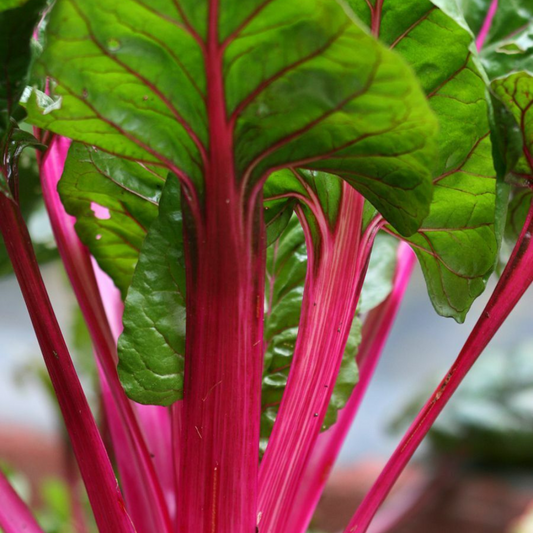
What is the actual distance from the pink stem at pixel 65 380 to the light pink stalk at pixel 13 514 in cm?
8

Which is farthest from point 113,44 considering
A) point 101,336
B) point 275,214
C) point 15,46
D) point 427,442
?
point 427,442

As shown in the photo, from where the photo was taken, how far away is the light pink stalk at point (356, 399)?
2.11 feet

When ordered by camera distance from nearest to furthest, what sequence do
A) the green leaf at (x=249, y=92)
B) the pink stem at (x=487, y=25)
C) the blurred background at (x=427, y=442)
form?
the green leaf at (x=249, y=92)
the pink stem at (x=487, y=25)
the blurred background at (x=427, y=442)

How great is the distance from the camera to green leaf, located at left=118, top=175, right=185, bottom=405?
489 millimetres

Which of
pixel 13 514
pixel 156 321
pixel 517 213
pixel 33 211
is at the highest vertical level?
pixel 33 211

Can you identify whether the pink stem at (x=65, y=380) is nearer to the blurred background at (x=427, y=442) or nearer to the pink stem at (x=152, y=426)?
the pink stem at (x=152, y=426)

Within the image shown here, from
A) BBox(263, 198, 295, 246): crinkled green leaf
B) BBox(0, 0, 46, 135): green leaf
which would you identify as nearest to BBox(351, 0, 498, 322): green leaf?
BBox(263, 198, 295, 246): crinkled green leaf

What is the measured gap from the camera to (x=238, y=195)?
424 mm

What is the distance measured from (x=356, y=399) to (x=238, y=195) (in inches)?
13.8

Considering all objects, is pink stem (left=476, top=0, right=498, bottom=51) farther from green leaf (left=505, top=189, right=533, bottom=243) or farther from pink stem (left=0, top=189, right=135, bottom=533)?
pink stem (left=0, top=189, right=135, bottom=533)

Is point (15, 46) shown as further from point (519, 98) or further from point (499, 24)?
point (499, 24)

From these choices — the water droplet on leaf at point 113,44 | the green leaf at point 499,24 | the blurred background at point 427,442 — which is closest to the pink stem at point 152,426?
the water droplet on leaf at point 113,44

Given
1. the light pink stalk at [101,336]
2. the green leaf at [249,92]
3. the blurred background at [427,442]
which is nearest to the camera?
the green leaf at [249,92]

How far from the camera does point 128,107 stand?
1.30 ft
